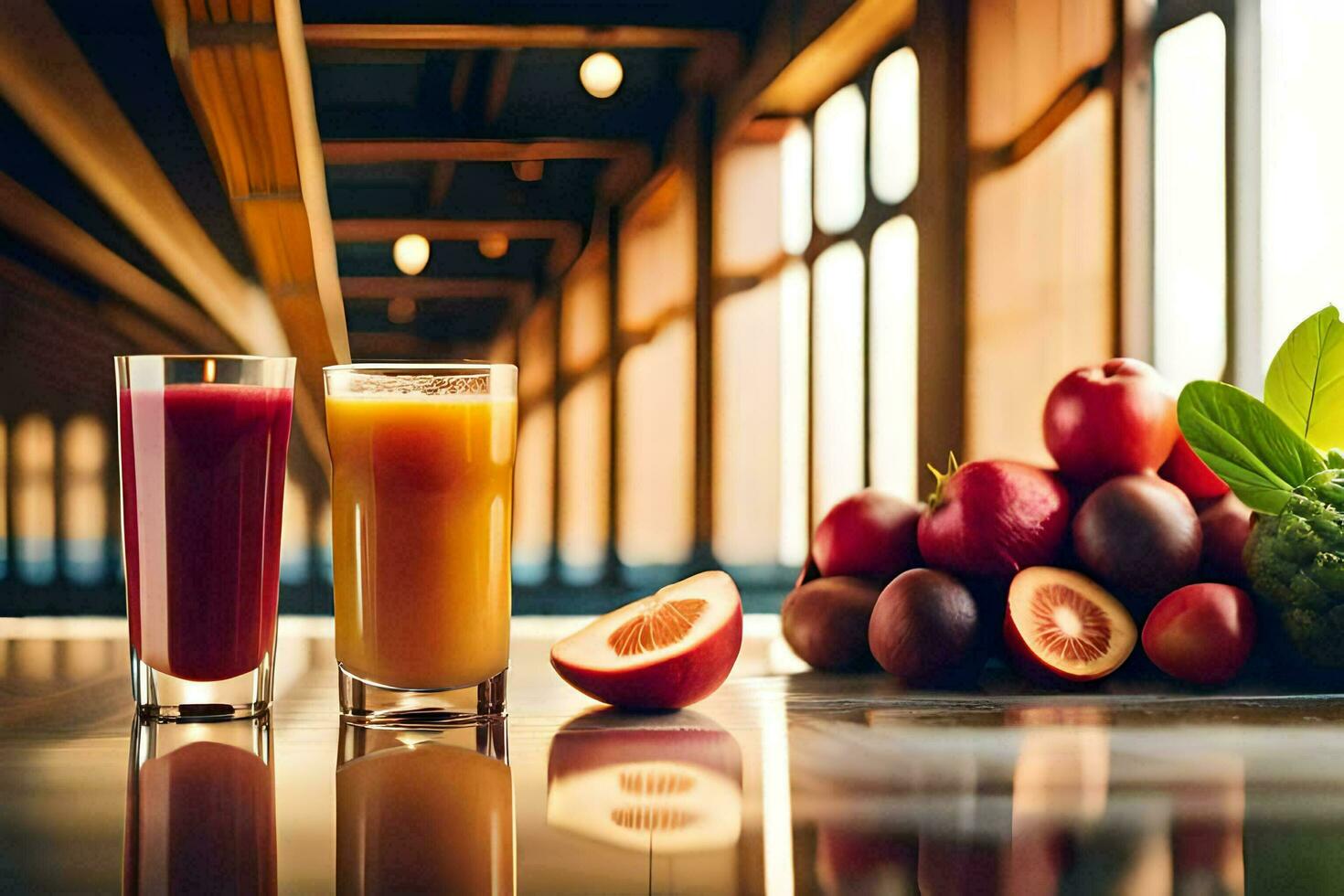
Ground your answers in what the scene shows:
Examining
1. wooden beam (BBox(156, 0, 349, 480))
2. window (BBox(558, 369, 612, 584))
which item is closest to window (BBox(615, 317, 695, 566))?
window (BBox(558, 369, 612, 584))

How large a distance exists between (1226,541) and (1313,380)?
0.43ft

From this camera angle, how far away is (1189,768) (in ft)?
1.95

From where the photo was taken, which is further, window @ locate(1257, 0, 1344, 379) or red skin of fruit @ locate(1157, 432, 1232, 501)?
window @ locate(1257, 0, 1344, 379)

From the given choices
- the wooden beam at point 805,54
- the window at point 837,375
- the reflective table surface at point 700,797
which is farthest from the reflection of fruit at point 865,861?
the window at point 837,375

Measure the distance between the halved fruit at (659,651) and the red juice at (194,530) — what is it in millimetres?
186

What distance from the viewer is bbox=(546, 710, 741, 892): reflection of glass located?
0.43m

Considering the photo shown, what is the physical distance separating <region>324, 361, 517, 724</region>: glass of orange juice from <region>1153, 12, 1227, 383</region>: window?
163cm

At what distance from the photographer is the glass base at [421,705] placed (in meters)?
0.68

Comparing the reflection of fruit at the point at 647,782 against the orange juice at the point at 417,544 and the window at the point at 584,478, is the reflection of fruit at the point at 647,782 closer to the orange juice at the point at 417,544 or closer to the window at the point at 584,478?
the orange juice at the point at 417,544

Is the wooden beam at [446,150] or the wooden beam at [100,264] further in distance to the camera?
the wooden beam at [446,150]

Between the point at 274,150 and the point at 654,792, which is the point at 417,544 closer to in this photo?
the point at 654,792

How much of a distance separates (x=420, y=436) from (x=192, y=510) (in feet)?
0.45

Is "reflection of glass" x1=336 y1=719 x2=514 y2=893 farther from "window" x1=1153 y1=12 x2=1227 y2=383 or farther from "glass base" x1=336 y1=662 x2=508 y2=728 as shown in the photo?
"window" x1=1153 y1=12 x2=1227 y2=383

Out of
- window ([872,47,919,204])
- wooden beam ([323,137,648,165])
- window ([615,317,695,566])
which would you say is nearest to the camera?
wooden beam ([323,137,648,165])
